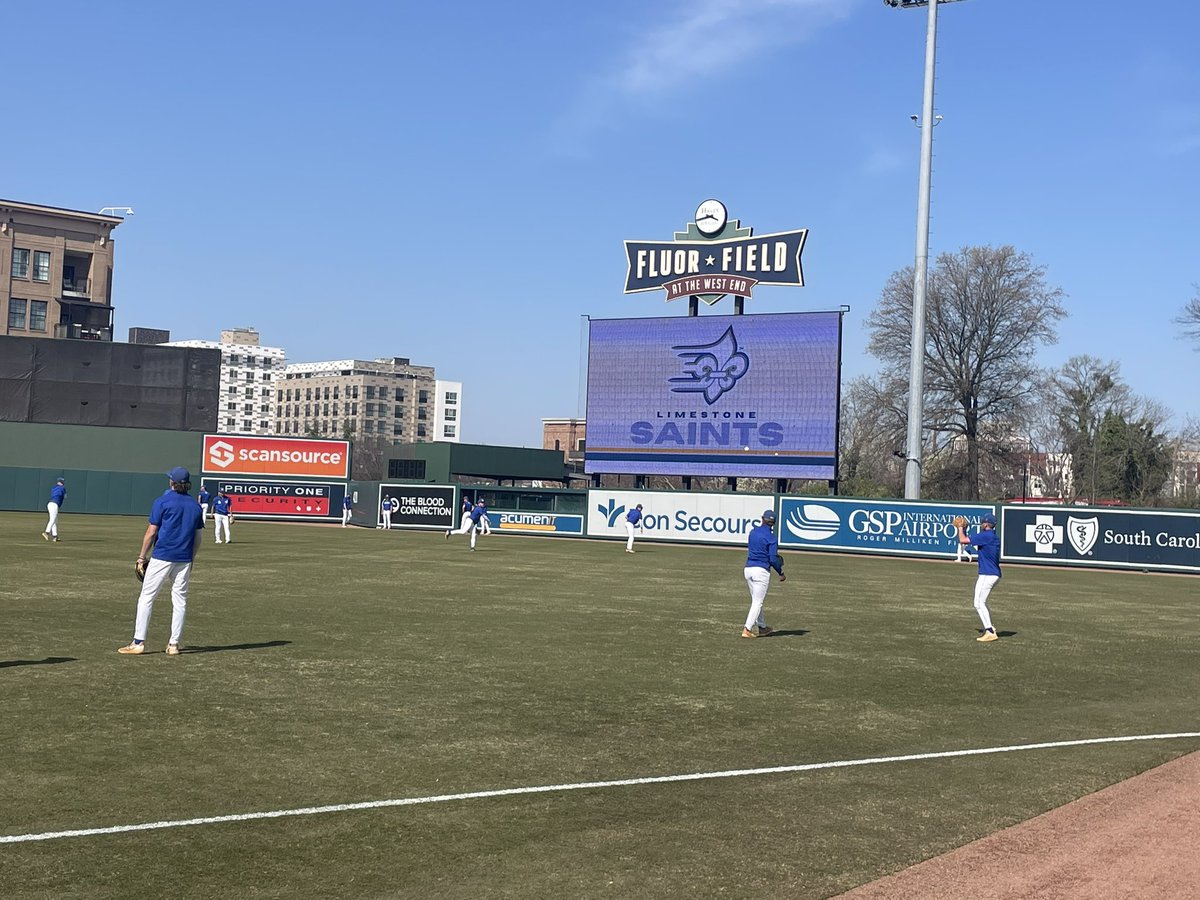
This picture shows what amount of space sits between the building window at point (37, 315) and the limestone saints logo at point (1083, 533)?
80.8 meters

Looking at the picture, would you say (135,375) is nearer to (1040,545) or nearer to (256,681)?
(1040,545)

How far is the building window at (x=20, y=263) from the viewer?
92863mm

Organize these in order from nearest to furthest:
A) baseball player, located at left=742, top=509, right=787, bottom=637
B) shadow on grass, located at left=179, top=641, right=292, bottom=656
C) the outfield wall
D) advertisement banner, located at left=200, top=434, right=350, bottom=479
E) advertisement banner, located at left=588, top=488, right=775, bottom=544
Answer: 1. shadow on grass, located at left=179, top=641, right=292, bottom=656
2. baseball player, located at left=742, top=509, right=787, bottom=637
3. advertisement banner, located at left=588, top=488, right=775, bottom=544
4. advertisement banner, located at left=200, top=434, right=350, bottom=479
5. the outfield wall

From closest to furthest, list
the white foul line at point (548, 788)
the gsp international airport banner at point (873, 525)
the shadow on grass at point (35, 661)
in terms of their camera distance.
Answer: the white foul line at point (548, 788)
the shadow on grass at point (35, 661)
the gsp international airport banner at point (873, 525)

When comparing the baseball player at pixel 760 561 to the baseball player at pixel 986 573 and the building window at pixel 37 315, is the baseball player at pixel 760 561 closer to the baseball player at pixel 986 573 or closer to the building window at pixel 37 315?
the baseball player at pixel 986 573

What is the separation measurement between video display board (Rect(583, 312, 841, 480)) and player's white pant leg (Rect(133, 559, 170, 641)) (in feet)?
134

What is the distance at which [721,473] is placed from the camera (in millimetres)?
54375

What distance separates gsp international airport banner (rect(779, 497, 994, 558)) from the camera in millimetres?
45375

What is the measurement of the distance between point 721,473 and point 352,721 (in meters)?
44.7

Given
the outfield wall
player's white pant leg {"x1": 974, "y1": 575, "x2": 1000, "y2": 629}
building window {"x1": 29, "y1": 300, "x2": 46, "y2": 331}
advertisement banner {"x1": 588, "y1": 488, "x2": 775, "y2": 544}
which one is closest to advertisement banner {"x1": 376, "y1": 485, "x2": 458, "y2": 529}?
advertisement banner {"x1": 588, "y1": 488, "x2": 775, "y2": 544}

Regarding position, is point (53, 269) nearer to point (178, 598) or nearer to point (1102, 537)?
point (1102, 537)

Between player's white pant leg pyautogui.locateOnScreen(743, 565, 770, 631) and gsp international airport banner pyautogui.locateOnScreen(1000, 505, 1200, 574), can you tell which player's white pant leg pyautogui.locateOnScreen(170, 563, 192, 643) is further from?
gsp international airport banner pyautogui.locateOnScreen(1000, 505, 1200, 574)

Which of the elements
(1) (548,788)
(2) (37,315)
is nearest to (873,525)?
(1) (548,788)

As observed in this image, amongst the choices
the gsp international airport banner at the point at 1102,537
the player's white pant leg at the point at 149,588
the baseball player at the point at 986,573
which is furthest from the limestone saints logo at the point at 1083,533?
the player's white pant leg at the point at 149,588
